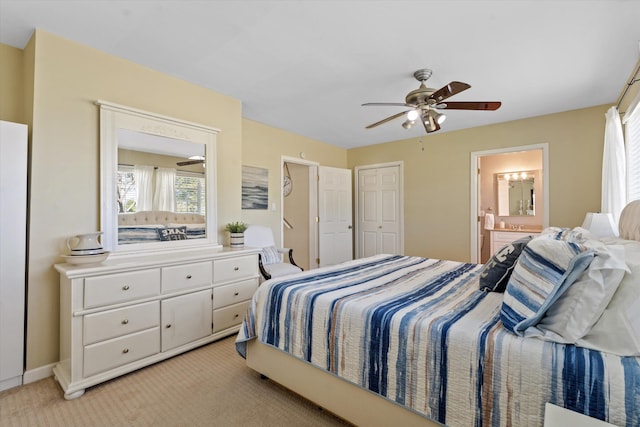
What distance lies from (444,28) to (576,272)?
5.87 ft

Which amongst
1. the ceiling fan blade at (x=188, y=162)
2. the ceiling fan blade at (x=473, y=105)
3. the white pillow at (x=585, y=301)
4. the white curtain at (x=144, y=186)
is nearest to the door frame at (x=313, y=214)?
the ceiling fan blade at (x=188, y=162)

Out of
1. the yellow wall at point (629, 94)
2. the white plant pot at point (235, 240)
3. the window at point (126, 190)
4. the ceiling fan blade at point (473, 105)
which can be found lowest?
the white plant pot at point (235, 240)

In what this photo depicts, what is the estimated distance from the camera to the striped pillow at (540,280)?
1.19 meters

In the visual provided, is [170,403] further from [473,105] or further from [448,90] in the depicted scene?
[473,105]

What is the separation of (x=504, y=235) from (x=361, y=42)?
4427 mm

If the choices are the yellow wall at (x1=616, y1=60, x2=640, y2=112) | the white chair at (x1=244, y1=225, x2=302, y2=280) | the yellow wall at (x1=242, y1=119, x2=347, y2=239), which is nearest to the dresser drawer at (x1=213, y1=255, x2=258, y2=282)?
the white chair at (x1=244, y1=225, x2=302, y2=280)

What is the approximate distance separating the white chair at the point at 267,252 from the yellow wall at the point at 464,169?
96.4 inches

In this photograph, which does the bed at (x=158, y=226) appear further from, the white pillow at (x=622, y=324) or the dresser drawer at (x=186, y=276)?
the white pillow at (x=622, y=324)

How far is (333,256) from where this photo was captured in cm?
530

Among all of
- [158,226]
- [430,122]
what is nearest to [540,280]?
[430,122]

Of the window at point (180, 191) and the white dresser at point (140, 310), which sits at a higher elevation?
the window at point (180, 191)

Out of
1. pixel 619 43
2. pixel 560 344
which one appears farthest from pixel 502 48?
pixel 560 344

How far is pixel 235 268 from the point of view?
9.45 feet

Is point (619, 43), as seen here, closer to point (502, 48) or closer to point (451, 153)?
point (502, 48)
